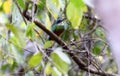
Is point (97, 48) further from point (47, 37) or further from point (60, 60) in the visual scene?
point (60, 60)

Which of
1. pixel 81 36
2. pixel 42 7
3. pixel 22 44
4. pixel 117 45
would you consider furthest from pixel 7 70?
pixel 117 45

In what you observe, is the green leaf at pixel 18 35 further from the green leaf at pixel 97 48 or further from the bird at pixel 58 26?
the green leaf at pixel 97 48

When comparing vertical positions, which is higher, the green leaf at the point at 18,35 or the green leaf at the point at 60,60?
the green leaf at the point at 18,35

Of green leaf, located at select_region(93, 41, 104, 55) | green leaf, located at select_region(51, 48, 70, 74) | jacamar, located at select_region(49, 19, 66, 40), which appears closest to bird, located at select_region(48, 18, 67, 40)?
jacamar, located at select_region(49, 19, 66, 40)

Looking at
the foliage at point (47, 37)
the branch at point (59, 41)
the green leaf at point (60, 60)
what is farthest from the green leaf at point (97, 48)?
the green leaf at point (60, 60)

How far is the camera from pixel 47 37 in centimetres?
135

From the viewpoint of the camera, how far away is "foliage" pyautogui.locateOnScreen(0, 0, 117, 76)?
84 cm

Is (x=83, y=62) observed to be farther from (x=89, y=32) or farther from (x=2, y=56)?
(x=2, y=56)

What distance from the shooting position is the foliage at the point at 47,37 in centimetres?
84

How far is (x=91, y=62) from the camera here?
4.39 ft

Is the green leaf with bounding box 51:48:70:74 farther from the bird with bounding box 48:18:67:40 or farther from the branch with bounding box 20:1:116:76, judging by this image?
the bird with bounding box 48:18:67:40

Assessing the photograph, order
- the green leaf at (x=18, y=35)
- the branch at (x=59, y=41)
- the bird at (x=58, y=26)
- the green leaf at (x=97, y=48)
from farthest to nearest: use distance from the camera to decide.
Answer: the green leaf at (x=97, y=48) < the bird at (x=58, y=26) < the branch at (x=59, y=41) < the green leaf at (x=18, y=35)

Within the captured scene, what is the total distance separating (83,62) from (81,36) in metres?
0.13

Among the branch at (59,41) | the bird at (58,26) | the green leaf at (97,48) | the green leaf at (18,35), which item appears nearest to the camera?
the green leaf at (18,35)
